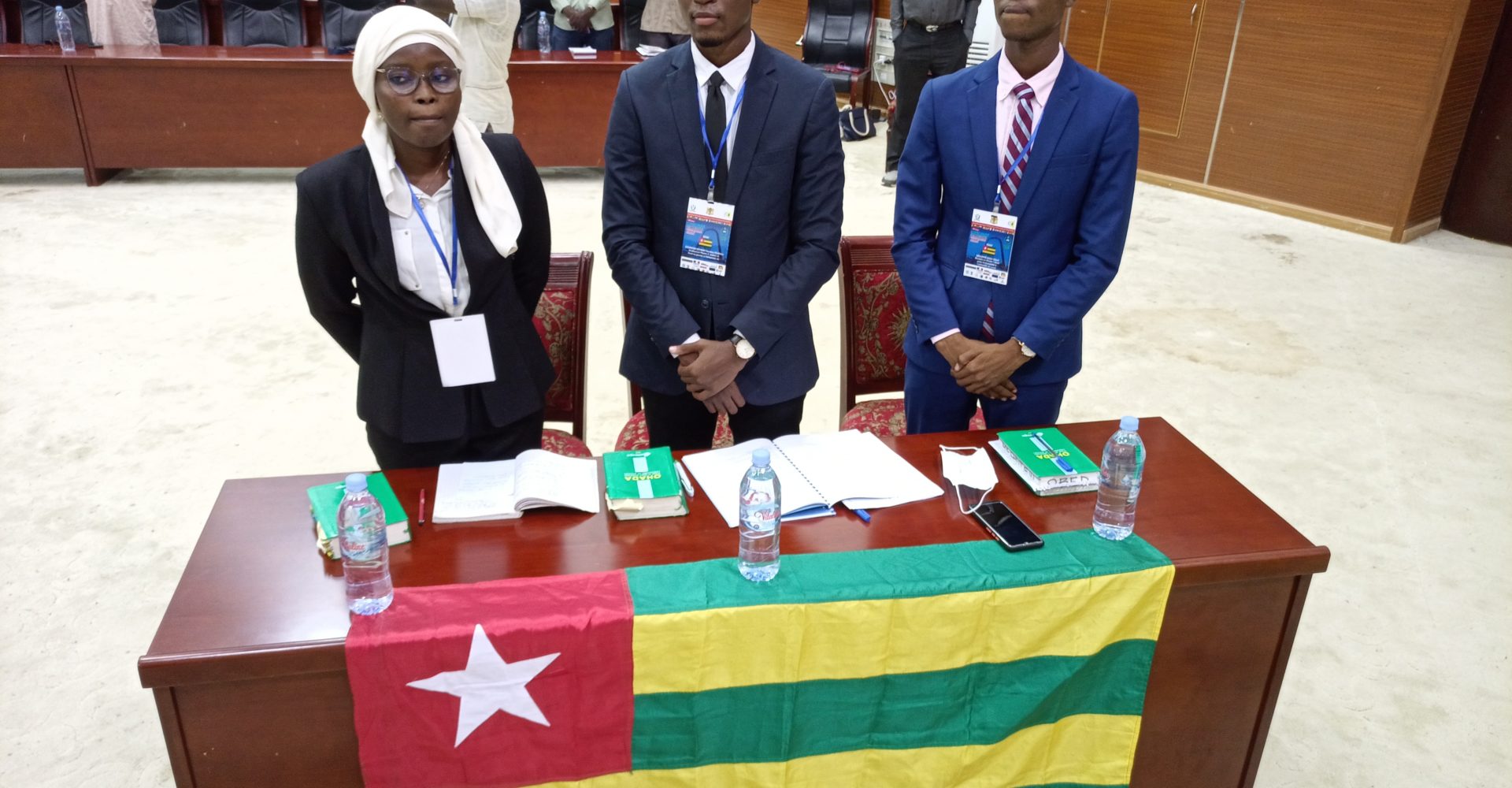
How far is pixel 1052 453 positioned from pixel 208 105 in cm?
596

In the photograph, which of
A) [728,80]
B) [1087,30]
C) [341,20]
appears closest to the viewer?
[728,80]

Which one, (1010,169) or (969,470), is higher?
(1010,169)

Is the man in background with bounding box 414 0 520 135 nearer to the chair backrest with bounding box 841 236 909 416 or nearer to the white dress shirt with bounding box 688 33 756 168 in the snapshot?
the chair backrest with bounding box 841 236 909 416

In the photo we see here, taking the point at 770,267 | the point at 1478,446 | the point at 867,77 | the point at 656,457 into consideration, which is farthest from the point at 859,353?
the point at 867,77

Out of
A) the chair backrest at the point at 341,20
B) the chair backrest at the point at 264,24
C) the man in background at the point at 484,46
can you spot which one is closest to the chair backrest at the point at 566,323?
the man in background at the point at 484,46

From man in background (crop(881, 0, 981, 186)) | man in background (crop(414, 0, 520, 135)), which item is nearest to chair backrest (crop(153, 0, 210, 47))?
man in background (crop(414, 0, 520, 135))

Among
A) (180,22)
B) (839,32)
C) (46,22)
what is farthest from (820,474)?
(46,22)

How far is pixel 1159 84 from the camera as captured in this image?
6816 mm

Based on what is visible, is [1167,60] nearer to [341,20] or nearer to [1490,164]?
[1490,164]

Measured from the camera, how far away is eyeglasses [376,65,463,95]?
1.88 metres

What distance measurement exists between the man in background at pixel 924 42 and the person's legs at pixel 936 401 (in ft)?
13.2

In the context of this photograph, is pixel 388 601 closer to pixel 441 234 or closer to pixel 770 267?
pixel 441 234

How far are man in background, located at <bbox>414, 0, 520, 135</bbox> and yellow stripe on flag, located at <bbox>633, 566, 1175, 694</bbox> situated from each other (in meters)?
3.65

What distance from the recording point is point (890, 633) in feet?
5.54
